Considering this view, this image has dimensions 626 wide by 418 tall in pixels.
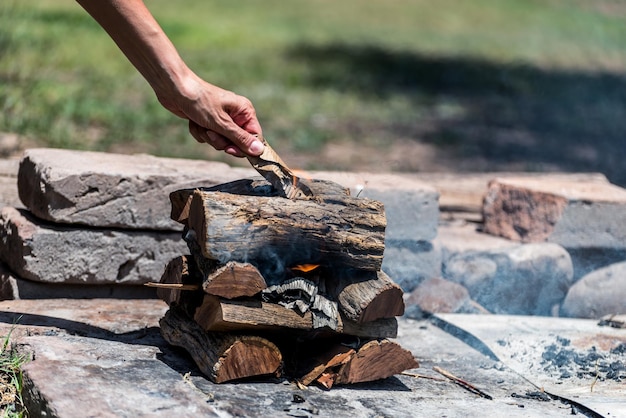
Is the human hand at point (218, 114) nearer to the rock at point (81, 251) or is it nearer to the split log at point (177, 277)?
the split log at point (177, 277)

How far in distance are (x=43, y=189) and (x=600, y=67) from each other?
11.3 metres

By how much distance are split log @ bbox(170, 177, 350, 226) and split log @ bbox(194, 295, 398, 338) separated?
39 cm

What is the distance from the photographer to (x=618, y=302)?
16.1ft

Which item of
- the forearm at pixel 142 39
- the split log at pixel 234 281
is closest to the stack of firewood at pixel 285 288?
the split log at pixel 234 281

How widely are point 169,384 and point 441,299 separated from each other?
1911 mm

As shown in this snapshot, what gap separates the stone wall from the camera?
3979 mm

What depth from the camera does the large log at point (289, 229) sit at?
3.04m

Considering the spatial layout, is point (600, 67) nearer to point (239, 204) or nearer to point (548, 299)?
point (548, 299)

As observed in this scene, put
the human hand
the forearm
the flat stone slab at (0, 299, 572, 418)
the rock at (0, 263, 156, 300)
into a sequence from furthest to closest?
the rock at (0, 263, 156, 300), the human hand, the forearm, the flat stone slab at (0, 299, 572, 418)

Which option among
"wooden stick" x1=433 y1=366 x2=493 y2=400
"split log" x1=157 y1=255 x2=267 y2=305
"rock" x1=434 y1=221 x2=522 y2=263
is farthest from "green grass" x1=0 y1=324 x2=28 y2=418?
"rock" x1=434 y1=221 x2=522 y2=263

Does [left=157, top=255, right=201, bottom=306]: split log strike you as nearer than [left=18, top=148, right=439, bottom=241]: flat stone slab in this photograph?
Yes

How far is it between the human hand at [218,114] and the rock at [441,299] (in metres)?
1.50

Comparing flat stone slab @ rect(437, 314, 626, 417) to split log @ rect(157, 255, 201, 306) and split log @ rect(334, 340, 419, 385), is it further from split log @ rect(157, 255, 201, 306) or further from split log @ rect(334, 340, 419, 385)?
split log @ rect(157, 255, 201, 306)

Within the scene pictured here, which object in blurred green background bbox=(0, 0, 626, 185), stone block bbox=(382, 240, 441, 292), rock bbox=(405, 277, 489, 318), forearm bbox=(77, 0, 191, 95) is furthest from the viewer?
blurred green background bbox=(0, 0, 626, 185)
